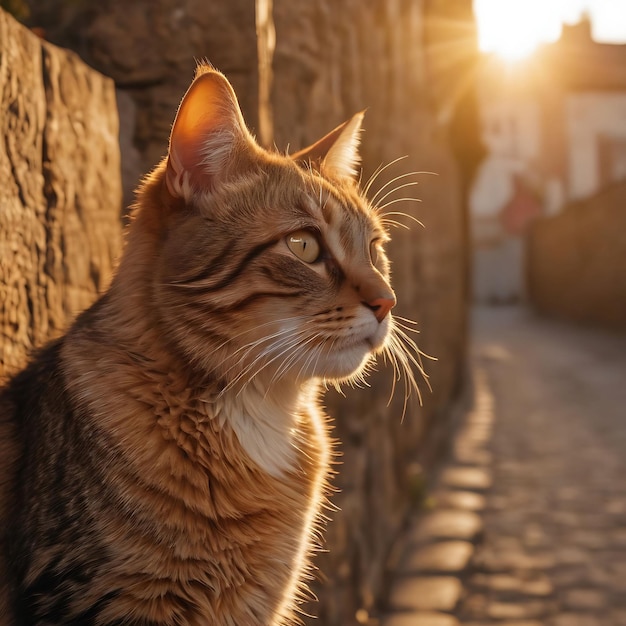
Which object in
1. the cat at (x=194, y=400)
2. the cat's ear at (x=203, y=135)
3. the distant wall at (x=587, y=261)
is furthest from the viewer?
the distant wall at (x=587, y=261)

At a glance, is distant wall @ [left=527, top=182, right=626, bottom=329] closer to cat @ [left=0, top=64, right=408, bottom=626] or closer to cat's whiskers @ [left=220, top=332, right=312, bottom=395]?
cat @ [left=0, top=64, right=408, bottom=626]

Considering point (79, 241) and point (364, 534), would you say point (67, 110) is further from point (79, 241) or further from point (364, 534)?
point (364, 534)

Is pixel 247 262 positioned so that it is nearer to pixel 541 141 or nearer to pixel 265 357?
pixel 265 357

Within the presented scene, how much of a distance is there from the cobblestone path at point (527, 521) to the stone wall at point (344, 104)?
24cm

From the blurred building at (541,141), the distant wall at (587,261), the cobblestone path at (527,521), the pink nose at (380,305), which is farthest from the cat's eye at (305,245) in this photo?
the blurred building at (541,141)

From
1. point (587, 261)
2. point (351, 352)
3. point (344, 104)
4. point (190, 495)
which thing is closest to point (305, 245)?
point (351, 352)

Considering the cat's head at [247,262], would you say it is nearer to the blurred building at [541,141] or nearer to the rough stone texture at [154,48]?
the rough stone texture at [154,48]

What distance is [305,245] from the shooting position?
6.07 feet

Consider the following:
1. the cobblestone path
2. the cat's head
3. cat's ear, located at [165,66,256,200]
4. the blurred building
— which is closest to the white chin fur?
the cat's head

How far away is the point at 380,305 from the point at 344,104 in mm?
1780

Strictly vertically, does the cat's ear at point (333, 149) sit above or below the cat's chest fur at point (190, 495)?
above

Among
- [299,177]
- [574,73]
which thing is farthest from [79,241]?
[574,73]

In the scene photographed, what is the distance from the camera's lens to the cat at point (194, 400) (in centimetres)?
152

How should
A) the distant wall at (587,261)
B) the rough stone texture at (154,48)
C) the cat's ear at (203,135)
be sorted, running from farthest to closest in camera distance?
1. the distant wall at (587,261)
2. the rough stone texture at (154,48)
3. the cat's ear at (203,135)
